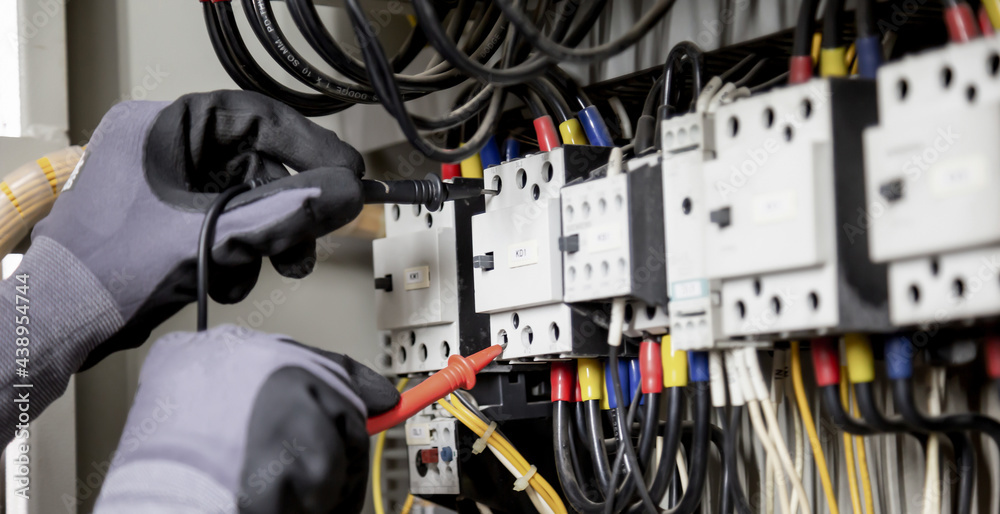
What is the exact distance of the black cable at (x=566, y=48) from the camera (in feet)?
2.34

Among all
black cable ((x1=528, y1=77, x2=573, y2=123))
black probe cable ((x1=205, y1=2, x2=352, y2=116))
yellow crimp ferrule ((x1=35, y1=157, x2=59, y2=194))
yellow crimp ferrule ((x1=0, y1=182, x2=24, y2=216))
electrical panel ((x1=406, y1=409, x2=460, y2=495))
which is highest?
black probe cable ((x1=205, y1=2, x2=352, y2=116))

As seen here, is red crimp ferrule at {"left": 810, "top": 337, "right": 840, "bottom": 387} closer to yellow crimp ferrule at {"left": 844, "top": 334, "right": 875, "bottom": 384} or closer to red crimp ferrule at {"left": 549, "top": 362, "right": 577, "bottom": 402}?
yellow crimp ferrule at {"left": 844, "top": 334, "right": 875, "bottom": 384}

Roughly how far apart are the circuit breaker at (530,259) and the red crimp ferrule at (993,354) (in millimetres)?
389

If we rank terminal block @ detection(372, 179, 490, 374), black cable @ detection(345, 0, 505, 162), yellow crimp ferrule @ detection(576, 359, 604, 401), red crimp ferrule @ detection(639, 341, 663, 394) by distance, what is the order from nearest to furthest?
black cable @ detection(345, 0, 505, 162), red crimp ferrule @ detection(639, 341, 663, 394), yellow crimp ferrule @ detection(576, 359, 604, 401), terminal block @ detection(372, 179, 490, 374)

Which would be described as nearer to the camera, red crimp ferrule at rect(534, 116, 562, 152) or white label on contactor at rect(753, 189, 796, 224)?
white label on contactor at rect(753, 189, 796, 224)

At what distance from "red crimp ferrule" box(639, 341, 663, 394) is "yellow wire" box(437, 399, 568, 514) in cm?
23

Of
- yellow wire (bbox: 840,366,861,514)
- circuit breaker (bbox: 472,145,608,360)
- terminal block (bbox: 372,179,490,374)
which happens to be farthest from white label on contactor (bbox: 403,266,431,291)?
yellow wire (bbox: 840,366,861,514)

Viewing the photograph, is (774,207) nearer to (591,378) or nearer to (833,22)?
(833,22)

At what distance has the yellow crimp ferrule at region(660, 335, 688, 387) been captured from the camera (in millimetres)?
850

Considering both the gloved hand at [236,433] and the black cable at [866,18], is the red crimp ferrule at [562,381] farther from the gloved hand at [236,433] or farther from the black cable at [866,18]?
the black cable at [866,18]

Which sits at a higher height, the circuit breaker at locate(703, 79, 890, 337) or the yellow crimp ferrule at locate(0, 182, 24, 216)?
the yellow crimp ferrule at locate(0, 182, 24, 216)

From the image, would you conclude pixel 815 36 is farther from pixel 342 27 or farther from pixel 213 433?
pixel 342 27

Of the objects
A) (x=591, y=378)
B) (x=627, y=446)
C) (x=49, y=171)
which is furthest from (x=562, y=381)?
(x=49, y=171)

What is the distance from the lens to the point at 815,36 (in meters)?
0.77
